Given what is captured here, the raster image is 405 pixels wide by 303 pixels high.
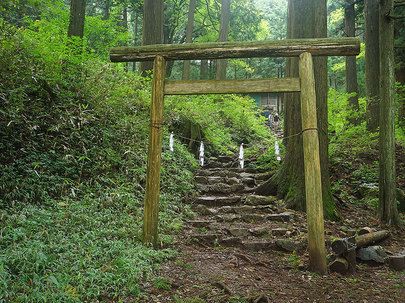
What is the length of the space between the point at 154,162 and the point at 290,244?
2829 millimetres

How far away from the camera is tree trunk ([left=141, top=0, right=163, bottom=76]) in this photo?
10.9 meters

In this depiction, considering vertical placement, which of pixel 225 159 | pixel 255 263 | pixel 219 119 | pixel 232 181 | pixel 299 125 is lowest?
pixel 255 263

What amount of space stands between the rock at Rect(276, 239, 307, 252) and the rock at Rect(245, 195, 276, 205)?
6.60ft

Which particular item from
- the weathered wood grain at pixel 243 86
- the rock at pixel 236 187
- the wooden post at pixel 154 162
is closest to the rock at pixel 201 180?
the rock at pixel 236 187

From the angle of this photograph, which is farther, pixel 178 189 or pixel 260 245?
pixel 178 189

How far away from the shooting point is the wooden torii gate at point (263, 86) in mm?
4352

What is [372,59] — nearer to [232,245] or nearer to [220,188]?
[220,188]

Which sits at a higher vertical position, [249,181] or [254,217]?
[249,181]

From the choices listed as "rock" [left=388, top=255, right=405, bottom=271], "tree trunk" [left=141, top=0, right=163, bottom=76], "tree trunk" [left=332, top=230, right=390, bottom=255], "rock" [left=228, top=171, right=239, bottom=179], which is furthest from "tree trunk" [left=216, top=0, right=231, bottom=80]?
"rock" [left=388, top=255, right=405, bottom=271]

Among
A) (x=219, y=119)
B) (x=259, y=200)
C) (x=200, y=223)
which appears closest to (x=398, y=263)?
(x=259, y=200)

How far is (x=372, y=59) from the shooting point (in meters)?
11.7

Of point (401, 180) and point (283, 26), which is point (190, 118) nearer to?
point (401, 180)

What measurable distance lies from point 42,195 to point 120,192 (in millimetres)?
1405

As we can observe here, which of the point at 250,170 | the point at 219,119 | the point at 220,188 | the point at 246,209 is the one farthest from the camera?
the point at 219,119
